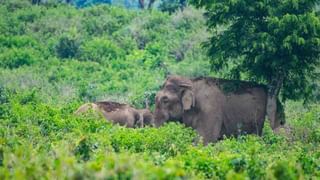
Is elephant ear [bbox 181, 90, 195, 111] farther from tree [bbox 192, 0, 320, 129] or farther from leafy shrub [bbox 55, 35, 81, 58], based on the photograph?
leafy shrub [bbox 55, 35, 81, 58]

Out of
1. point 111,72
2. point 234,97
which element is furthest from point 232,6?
point 111,72

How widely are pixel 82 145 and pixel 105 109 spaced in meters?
8.10

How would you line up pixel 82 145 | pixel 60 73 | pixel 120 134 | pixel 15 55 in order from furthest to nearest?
1. pixel 15 55
2. pixel 60 73
3. pixel 120 134
4. pixel 82 145

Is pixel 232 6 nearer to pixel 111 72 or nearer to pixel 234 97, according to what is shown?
pixel 234 97

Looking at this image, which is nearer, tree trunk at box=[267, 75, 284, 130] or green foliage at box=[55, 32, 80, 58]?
tree trunk at box=[267, 75, 284, 130]

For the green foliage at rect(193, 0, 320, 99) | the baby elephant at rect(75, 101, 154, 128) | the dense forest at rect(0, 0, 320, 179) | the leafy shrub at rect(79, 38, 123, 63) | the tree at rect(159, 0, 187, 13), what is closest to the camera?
the dense forest at rect(0, 0, 320, 179)

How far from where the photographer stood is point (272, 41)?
15172mm

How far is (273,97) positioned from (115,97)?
8.37m

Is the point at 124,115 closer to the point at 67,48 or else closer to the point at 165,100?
the point at 165,100

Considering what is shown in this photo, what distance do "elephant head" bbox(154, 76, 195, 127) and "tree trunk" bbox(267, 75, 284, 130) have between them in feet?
5.04

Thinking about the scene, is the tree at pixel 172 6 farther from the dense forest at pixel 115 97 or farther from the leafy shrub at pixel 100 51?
the leafy shrub at pixel 100 51

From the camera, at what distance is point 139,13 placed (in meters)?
34.1

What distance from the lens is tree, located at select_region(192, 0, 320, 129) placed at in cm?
1503

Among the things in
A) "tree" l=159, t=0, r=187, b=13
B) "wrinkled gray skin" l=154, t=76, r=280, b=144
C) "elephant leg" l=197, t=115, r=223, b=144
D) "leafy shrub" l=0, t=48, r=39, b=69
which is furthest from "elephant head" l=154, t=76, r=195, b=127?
"tree" l=159, t=0, r=187, b=13
